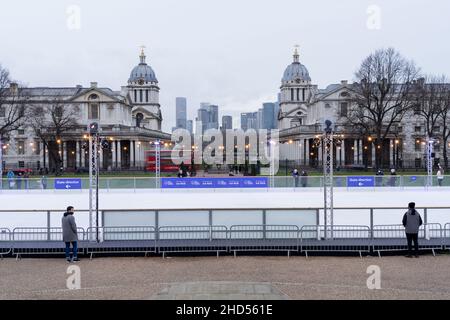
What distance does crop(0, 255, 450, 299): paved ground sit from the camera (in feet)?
34.0

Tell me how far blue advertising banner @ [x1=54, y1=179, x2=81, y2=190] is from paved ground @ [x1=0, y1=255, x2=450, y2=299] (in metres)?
24.7

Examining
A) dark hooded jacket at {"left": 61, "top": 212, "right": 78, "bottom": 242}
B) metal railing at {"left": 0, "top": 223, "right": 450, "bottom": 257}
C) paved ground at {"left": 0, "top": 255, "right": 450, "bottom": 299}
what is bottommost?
paved ground at {"left": 0, "top": 255, "right": 450, "bottom": 299}

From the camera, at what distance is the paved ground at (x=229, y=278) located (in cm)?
1037

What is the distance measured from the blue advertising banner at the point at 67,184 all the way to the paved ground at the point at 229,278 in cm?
2473

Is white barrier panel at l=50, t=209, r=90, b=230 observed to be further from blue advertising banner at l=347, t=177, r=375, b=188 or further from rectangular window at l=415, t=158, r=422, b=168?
rectangular window at l=415, t=158, r=422, b=168

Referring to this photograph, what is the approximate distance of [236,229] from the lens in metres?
15.9

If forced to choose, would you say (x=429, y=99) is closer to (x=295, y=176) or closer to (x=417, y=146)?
(x=417, y=146)

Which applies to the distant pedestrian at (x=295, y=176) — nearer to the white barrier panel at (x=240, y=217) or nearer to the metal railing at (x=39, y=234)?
the white barrier panel at (x=240, y=217)

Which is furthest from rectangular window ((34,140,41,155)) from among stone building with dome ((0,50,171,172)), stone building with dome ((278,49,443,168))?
stone building with dome ((278,49,443,168))

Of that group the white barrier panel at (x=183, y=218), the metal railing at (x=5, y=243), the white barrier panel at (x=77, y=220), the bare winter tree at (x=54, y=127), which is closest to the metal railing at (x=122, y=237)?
the white barrier panel at (x=183, y=218)

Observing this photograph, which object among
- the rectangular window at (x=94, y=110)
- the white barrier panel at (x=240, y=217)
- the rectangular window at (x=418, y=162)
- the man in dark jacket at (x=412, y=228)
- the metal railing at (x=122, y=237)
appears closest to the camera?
the man in dark jacket at (x=412, y=228)
